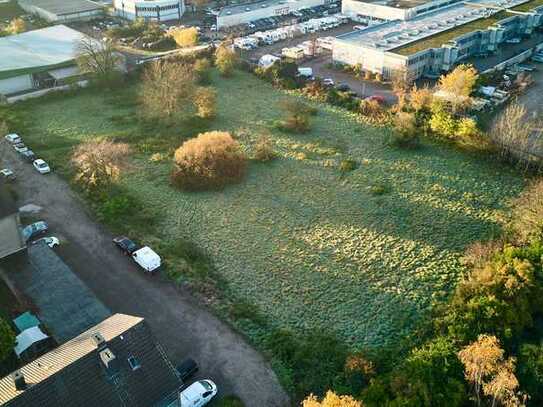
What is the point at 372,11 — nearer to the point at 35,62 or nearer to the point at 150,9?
the point at 150,9

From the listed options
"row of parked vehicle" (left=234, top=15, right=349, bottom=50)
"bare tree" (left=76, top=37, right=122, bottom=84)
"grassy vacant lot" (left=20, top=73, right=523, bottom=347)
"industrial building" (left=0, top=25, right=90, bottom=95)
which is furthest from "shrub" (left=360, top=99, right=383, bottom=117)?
"industrial building" (left=0, top=25, right=90, bottom=95)

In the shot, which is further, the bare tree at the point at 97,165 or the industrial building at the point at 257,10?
the industrial building at the point at 257,10

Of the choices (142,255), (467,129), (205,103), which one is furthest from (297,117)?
(142,255)

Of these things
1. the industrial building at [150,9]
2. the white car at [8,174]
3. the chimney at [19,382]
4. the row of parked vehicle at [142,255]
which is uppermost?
the industrial building at [150,9]

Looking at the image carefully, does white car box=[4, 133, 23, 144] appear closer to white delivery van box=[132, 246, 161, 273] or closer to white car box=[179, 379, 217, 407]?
white delivery van box=[132, 246, 161, 273]

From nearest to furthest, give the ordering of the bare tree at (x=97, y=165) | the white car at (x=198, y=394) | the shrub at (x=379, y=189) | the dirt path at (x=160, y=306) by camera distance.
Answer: the white car at (x=198, y=394)
the dirt path at (x=160, y=306)
the bare tree at (x=97, y=165)
the shrub at (x=379, y=189)

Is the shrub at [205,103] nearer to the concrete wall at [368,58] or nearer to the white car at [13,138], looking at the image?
the white car at [13,138]

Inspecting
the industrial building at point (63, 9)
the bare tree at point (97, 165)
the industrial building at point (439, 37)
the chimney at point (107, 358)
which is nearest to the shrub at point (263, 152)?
the bare tree at point (97, 165)
